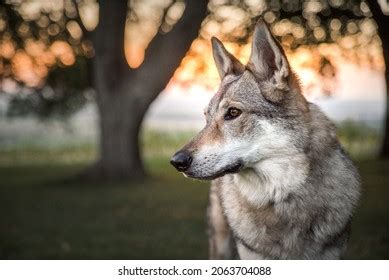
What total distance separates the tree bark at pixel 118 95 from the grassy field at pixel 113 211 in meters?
0.31

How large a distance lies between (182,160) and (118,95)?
6.07 metres

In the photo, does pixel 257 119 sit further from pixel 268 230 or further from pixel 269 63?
pixel 268 230

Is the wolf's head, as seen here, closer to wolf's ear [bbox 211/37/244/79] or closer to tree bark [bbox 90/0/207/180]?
wolf's ear [bbox 211/37/244/79]

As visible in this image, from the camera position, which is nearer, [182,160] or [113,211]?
[182,160]

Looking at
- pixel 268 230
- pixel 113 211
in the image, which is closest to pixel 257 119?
pixel 268 230

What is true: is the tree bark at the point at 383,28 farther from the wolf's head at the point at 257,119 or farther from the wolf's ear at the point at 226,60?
the wolf's head at the point at 257,119

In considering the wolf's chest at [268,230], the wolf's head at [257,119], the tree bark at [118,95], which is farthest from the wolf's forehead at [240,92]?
the tree bark at [118,95]

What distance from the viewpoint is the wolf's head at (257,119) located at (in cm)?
319

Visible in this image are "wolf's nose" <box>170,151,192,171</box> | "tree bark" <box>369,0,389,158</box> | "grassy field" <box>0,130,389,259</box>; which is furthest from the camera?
"tree bark" <box>369,0,389,158</box>

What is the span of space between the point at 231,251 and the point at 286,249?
0.71 m

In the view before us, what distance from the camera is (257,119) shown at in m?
3.28

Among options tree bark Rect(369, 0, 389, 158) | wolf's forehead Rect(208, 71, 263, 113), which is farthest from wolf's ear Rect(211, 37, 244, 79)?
tree bark Rect(369, 0, 389, 158)

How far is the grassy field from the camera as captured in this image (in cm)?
537

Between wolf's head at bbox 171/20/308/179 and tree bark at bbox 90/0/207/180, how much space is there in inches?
208
